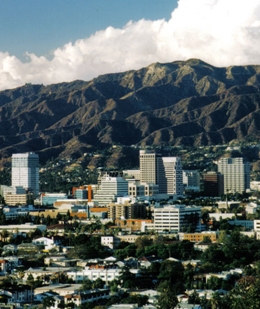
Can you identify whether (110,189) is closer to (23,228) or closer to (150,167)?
(150,167)

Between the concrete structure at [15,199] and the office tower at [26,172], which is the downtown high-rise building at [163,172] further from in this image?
the concrete structure at [15,199]

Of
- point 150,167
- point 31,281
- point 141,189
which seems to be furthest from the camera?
point 150,167

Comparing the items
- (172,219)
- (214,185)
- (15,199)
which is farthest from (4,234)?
(214,185)

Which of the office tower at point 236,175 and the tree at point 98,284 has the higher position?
the office tower at point 236,175

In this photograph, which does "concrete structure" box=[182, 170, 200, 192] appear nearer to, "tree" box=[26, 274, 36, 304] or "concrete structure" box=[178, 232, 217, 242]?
"concrete structure" box=[178, 232, 217, 242]

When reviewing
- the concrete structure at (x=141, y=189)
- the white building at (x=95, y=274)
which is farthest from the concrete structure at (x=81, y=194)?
the white building at (x=95, y=274)
